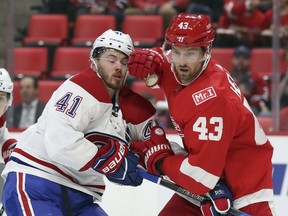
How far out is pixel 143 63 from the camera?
3.96 meters

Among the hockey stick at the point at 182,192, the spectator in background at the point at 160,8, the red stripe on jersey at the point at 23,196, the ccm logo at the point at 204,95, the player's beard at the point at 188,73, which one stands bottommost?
the spectator in background at the point at 160,8

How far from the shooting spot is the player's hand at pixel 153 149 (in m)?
3.91

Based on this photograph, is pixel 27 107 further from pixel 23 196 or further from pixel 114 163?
pixel 114 163

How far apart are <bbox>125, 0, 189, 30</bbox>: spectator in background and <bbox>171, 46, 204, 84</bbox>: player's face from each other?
3254 millimetres

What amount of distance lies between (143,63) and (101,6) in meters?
3.58

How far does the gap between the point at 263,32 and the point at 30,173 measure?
2888 millimetres

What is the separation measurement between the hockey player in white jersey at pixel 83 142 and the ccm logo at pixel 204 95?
1.22ft

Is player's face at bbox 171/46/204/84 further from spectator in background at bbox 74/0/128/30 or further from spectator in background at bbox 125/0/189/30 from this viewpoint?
spectator in background at bbox 74/0/128/30

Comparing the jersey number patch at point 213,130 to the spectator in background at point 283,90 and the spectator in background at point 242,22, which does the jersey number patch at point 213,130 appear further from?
the spectator in background at point 242,22

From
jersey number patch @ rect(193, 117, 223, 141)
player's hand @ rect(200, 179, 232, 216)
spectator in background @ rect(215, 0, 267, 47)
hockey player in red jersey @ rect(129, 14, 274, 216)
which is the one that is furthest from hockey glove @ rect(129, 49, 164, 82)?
spectator in background @ rect(215, 0, 267, 47)

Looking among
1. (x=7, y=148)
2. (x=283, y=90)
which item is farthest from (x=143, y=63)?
(x=283, y=90)

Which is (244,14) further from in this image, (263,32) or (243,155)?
(243,155)

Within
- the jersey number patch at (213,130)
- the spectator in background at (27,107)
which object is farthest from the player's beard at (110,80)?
the spectator in background at (27,107)

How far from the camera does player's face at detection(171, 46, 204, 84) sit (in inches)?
149
